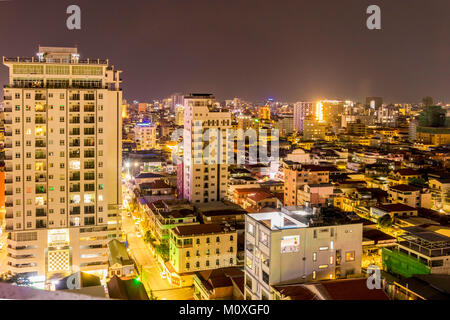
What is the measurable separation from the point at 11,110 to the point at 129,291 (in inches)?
95.4

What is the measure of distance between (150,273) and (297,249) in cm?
312

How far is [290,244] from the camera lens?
342 cm

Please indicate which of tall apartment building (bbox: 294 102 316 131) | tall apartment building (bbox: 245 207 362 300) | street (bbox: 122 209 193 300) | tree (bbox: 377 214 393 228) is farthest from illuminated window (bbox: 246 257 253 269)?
tall apartment building (bbox: 294 102 316 131)

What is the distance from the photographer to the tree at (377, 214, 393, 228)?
710cm

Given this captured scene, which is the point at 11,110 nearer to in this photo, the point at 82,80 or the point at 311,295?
the point at 82,80

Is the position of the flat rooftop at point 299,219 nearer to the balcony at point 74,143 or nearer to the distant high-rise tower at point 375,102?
the balcony at point 74,143

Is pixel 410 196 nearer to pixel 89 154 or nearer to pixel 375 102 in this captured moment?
pixel 89 154

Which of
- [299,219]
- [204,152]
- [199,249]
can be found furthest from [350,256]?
[204,152]

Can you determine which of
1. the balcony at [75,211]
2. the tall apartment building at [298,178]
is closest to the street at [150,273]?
the balcony at [75,211]

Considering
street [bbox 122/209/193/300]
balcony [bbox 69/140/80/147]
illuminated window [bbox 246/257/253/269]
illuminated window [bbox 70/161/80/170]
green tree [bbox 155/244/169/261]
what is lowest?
street [bbox 122/209/193/300]

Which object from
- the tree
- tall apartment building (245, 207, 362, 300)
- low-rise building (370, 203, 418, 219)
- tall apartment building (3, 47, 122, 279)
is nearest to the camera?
tall apartment building (245, 207, 362, 300)

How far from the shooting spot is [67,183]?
17.1 ft

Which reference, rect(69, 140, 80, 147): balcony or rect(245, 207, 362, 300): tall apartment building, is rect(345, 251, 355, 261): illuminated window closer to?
rect(245, 207, 362, 300): tall apartment building

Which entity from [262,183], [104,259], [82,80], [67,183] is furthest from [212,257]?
[262,183]
